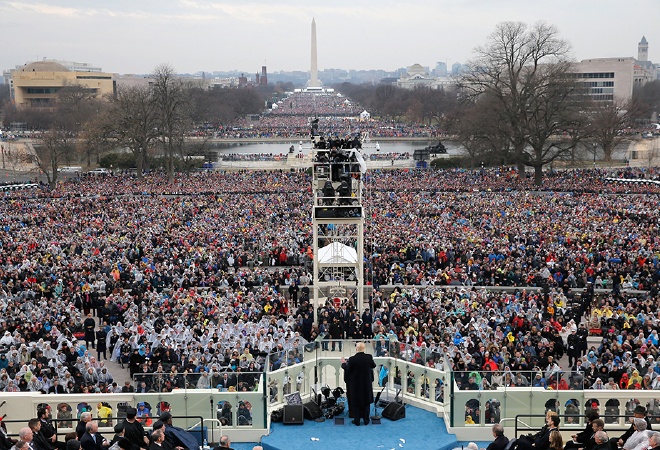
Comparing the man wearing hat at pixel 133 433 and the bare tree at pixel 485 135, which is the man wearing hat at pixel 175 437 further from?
the bare tree at pixel 485 135

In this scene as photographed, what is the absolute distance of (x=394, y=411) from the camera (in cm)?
1295

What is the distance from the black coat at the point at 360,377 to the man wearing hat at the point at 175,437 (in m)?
2.99

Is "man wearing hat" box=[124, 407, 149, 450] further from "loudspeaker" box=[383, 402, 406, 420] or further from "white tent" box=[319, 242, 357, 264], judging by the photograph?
"white tent" box=[319, 242, 357, 264]

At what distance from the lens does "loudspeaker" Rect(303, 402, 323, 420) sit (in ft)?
41.9

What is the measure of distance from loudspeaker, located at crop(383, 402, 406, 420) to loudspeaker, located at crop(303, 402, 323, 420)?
1.14 meters

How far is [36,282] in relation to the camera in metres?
26.2

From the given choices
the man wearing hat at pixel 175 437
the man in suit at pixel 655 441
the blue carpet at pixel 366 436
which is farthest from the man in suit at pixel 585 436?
the man wearing hat at pixel 175 437

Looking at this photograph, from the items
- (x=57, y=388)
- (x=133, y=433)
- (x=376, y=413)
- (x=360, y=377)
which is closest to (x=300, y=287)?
(x=57, y=388)

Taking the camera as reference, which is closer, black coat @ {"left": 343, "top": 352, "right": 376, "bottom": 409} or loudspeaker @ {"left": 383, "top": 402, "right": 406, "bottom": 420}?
black coat @ {"left": 343, "top": 352, "right": 376, "bottom": 409}

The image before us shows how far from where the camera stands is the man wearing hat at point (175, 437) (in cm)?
997

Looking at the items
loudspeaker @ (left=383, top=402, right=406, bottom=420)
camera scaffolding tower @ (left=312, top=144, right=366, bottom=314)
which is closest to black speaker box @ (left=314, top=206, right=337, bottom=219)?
camera scaffolding tower @ (left=312, top=144, right=366, bottom=314)

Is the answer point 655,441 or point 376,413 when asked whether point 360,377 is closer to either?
point 376,413

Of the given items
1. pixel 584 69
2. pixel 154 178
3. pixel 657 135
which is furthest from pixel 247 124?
pixel 154 178

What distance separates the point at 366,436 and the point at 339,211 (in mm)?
9171
